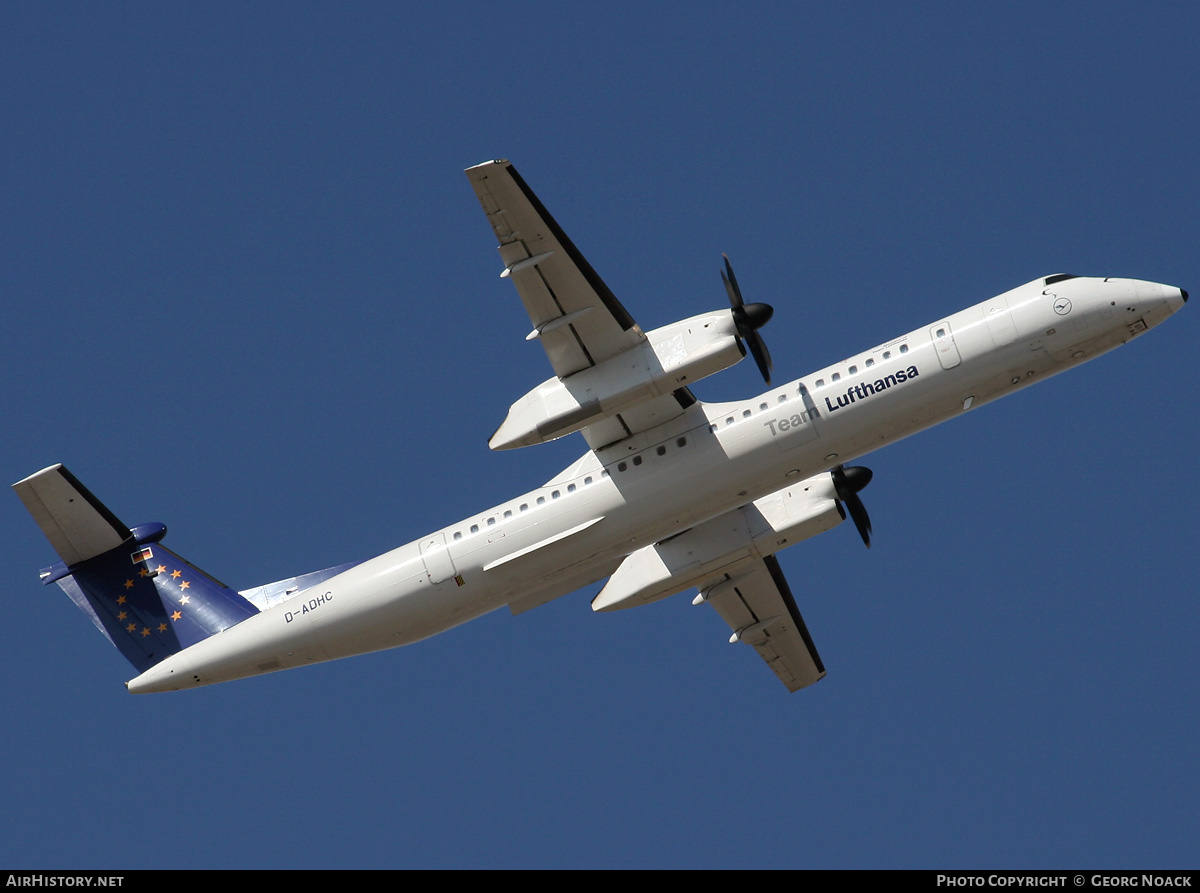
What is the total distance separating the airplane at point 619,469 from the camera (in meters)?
24.8

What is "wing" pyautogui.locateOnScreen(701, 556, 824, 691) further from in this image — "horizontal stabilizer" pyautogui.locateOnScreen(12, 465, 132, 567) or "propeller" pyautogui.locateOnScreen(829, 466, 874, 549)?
"horizontal stabilizer" pyautogui.locateOnScreen(12, 465, 132, 567)

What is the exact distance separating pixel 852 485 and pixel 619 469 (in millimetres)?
5164

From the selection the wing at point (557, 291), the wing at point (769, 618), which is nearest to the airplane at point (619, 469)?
the wing at point (557, 291)

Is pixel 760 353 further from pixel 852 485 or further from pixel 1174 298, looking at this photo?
pixel 1174 298

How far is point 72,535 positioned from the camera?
2828 cm

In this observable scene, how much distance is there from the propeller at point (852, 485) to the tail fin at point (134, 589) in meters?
12.8

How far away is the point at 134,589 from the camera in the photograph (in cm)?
2902

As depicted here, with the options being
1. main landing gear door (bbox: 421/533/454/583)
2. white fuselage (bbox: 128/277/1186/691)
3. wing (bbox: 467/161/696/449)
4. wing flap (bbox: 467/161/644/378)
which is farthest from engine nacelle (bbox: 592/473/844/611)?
wing flap (bbox: 467/161/644/378)

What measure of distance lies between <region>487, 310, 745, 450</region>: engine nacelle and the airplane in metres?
0.04

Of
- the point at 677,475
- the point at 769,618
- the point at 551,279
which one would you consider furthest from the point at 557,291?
the point at 769,618

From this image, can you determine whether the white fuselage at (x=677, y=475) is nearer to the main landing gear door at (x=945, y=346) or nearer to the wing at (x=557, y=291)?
the main landing gear door at (x=945, y=346)
